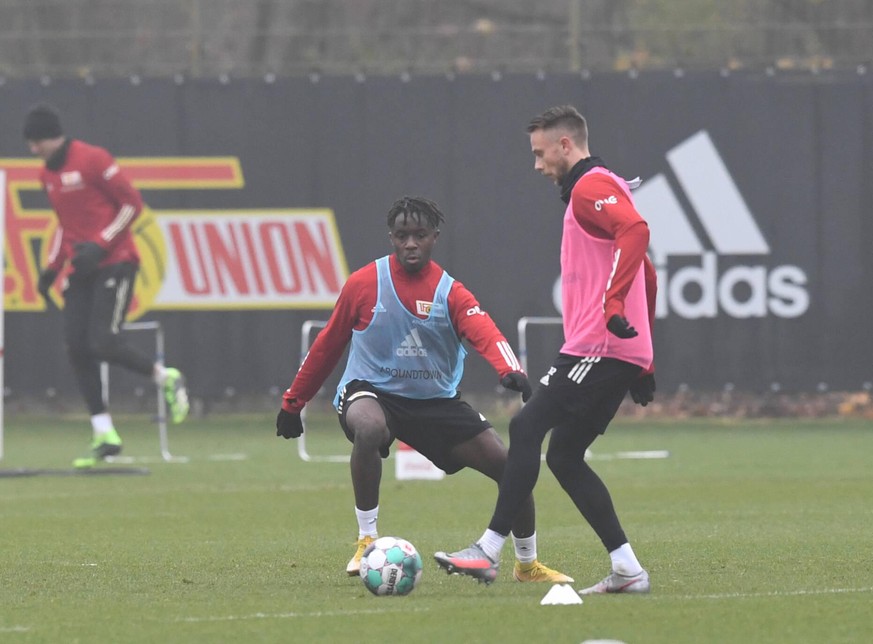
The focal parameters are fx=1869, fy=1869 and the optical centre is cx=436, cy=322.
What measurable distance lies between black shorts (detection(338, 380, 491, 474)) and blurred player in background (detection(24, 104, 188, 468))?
7.97 m

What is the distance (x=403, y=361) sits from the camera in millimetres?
9422

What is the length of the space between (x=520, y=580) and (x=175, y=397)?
8.99 m

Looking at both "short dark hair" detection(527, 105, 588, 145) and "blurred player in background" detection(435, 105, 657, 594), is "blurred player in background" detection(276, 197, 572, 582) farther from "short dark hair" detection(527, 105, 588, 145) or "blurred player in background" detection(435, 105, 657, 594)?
"short dark hair" detection(527, 105, 588, 145)

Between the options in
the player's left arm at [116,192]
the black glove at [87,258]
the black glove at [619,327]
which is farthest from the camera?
the player's left arm at [116,192]

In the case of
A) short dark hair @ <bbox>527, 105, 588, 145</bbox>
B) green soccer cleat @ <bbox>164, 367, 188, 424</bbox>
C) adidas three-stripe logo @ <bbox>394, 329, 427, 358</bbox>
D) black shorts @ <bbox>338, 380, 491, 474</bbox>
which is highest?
short dark hair @ <bbox>527, 105, 588, 145</bbox>

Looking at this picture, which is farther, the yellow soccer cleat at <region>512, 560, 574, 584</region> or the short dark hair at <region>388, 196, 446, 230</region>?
the short dark hair at <region>388, 196, 446, 230</region>

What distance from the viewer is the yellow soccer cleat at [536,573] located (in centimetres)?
900

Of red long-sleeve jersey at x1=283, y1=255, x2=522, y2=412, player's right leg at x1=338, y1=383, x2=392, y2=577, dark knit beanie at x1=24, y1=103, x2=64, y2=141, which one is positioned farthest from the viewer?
dark knit beanie at x1=24, y1=103, x2=64, y2=141

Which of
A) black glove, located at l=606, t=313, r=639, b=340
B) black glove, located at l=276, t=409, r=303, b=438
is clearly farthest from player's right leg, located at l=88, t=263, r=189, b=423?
black glove, located at l=606, t=313, r=639, b=340

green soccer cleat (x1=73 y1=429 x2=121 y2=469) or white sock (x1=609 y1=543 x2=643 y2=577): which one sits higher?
white sock (x1=609 y1=543 x2=643 y2=577)

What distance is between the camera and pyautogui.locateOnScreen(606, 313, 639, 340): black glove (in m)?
7.94

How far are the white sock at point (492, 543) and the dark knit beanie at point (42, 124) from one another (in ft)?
32.8

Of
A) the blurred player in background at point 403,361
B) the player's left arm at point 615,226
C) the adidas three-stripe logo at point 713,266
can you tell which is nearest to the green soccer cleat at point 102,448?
the adidas three-stripe logo at point 713,266

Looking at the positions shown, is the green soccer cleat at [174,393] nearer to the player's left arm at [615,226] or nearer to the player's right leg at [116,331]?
the player's right leg at [116,331]
